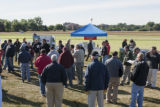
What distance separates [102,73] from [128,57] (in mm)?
4295

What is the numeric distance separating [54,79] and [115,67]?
2.49 meters

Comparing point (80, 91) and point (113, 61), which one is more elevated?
point (113, 61)

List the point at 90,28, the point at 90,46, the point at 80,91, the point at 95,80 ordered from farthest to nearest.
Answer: the point at 90,46 < the point at 90,28 < the point at 80,91 < the point at 95,80

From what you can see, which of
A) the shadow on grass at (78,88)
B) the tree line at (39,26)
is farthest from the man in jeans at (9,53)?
the tree line at (39,26)

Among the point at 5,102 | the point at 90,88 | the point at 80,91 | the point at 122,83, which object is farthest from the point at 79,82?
the point at 90,88

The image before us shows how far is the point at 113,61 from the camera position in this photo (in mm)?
7320

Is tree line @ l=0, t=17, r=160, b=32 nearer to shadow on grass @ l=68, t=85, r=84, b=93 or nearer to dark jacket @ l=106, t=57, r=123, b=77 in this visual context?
shadow on grass @ l=68, t=85, r=84, b=93

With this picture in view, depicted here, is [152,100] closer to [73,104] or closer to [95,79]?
[73,104]

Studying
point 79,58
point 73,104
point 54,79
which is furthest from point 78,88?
point 54,79

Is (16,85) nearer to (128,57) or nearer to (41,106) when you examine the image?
(41,106)

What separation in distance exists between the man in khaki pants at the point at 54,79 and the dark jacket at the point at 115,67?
2047 millimetres

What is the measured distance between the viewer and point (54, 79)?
5949 millimetres

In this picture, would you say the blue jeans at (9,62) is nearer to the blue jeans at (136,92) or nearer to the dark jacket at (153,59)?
the dark jacket at (153,59)

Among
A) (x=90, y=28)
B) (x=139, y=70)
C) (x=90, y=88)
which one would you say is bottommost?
(x=90, y=88)
